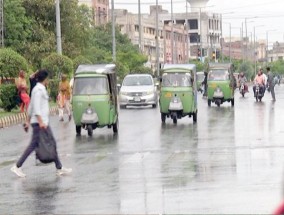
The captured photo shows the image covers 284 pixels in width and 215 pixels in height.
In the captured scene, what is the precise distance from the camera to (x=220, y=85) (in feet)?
152

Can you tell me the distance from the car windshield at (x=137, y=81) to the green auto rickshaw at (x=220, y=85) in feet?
10.1

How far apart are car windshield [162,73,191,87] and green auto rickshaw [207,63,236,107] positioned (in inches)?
543

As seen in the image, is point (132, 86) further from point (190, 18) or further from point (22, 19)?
point (190, 18)

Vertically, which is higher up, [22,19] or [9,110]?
[22,19]

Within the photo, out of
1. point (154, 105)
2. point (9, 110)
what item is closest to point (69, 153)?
point (9, 110)

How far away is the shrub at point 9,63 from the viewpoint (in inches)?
1581

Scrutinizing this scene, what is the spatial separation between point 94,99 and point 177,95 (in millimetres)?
6198

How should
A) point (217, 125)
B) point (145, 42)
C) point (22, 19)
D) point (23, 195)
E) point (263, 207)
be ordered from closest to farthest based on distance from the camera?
point (263, 207) → point (23, 195) → point (217, 125) → point (22, 19) → point (145, 42)

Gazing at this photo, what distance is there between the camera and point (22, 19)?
2360 inches

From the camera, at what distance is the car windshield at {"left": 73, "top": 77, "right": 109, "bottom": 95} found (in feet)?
85.3

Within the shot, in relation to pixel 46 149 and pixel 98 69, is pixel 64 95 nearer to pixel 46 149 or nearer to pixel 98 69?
pixel 98 69

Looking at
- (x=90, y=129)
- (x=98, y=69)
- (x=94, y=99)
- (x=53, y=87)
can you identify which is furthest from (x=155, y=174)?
(x=53, y=87)

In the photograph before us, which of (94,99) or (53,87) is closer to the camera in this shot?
(94,99)

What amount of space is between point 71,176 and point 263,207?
5.23 m
